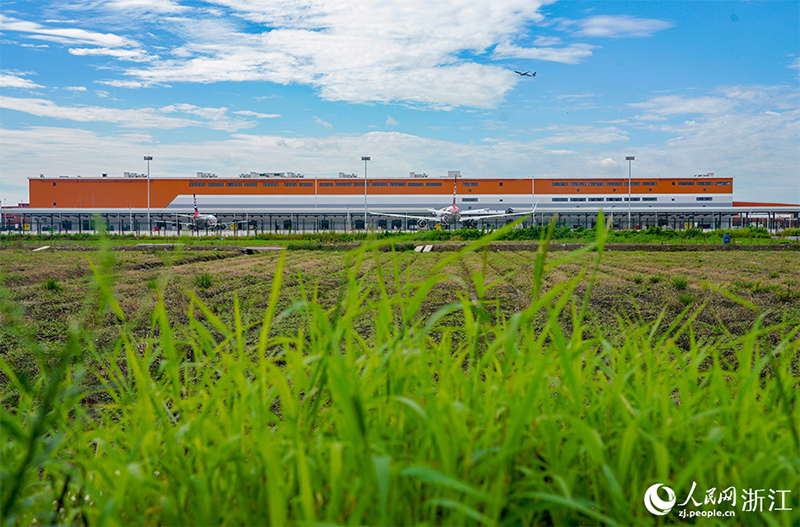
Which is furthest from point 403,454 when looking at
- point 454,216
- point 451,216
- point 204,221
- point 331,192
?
point 331,192

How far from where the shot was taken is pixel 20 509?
102 centimetres

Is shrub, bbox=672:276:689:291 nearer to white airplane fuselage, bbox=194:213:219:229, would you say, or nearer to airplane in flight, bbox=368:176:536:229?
airplane in flight, bbox=368:176:536:229

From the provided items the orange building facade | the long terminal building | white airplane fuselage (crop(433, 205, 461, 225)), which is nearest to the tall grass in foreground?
white airplane fuselage (crop(433, 205, 461, 225))

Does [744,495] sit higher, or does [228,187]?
[228,187]

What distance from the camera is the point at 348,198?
61.4 metres

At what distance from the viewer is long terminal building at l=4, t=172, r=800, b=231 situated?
200 feet

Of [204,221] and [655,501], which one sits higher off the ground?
[204,221]

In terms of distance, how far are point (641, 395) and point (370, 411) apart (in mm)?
713

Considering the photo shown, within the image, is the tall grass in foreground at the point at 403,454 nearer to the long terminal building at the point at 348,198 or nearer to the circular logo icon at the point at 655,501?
the circular logo icon at the point at 655,501

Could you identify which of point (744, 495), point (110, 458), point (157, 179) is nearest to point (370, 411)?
point (110, 458)

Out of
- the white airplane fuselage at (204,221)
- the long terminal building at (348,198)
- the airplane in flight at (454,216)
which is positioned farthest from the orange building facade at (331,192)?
the white airplane fuselage at (204,221)

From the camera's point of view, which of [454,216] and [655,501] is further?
[454,216]

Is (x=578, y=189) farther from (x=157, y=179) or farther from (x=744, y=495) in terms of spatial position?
(x=744, y=495)

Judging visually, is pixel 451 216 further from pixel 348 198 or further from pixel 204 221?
pixel 204 221
